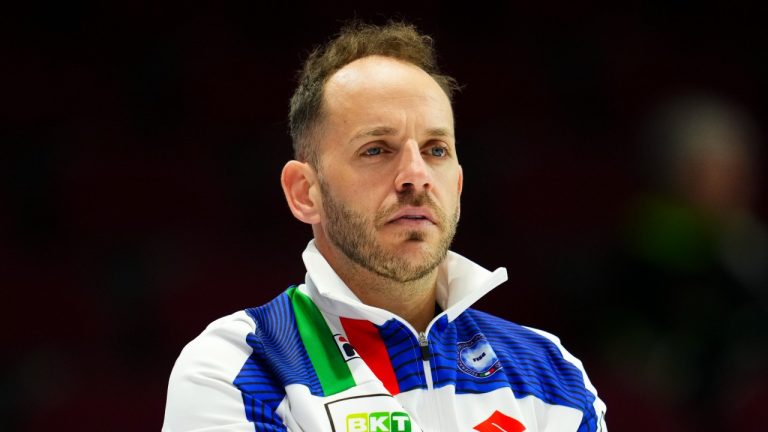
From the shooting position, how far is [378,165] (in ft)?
7.39

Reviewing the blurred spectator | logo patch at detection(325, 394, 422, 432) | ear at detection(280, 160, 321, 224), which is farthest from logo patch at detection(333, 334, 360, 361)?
the blurred spectator

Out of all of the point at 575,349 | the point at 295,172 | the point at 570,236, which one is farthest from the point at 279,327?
the point at 570,236

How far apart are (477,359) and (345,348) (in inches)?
14.1

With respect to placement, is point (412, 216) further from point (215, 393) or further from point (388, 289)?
point (215, 393)

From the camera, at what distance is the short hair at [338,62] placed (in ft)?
8.02

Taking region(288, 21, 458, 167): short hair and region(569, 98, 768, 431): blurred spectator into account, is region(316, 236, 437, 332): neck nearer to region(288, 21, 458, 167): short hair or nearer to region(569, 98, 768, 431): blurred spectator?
region(288, 21, 458, 167): short hair

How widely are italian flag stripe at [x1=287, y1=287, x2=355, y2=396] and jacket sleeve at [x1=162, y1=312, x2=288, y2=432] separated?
150 millimetres

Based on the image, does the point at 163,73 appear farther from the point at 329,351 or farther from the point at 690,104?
the point at 329,351

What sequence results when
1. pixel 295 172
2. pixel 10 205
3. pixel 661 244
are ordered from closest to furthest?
pixel 295 172 → pixel 661 244 → pixel 10 205

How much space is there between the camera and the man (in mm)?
2084

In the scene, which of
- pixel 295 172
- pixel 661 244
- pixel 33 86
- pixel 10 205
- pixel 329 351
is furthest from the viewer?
pixel 33 86

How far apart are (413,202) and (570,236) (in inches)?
171

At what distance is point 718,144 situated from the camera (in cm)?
623

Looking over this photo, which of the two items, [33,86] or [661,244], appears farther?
[33,86]
